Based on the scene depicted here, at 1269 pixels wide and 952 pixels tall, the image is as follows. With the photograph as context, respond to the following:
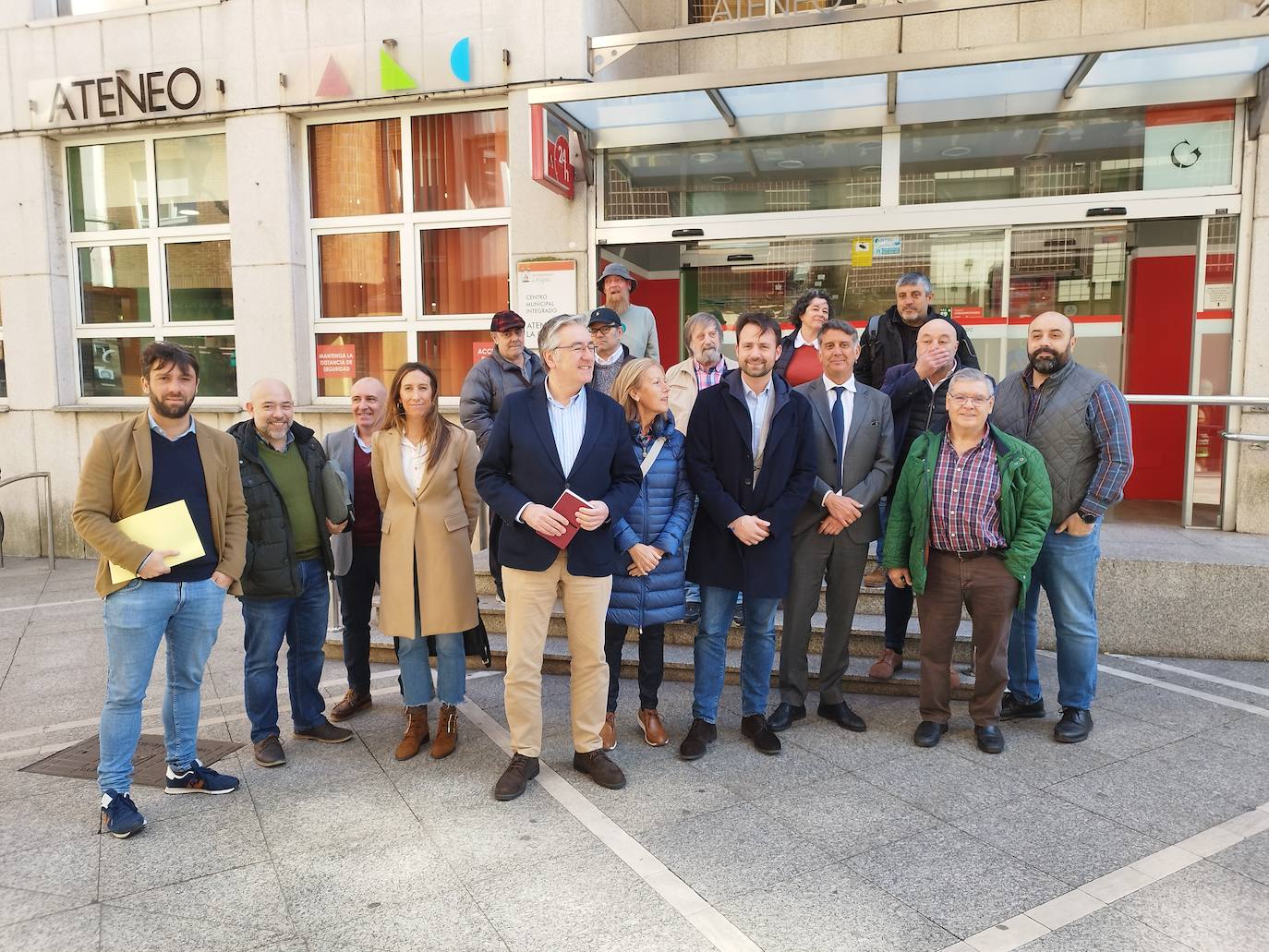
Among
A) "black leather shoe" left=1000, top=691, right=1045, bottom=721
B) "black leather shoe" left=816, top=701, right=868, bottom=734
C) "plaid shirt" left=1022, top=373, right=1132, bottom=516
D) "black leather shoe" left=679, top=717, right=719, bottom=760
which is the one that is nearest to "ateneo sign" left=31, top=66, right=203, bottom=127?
"black leather shoe" left=679, top=717, right=719, bottom=760

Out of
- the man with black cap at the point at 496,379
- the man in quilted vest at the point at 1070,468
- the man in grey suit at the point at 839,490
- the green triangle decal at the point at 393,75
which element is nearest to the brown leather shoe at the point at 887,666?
the man in grey suit at the point at 839,490

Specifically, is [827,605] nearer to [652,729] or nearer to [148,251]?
[652,729]

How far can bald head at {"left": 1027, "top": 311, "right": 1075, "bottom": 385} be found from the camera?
4246mm

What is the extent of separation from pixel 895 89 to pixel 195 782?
6.43m

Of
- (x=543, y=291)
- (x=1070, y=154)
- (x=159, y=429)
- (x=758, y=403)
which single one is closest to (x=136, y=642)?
(x=159, y=429)

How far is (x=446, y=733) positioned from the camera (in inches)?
168

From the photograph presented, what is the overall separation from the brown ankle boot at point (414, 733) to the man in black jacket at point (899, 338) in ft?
8.05

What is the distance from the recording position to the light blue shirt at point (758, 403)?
4.22m

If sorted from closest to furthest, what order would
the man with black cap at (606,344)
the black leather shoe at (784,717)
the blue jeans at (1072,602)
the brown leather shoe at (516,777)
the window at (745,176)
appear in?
the brown leather shoe at (516,777)
the blue jeans at (1072,602)
the black leather shoe at (784,717)
the man with black cap at (606,344)
the window at (745,176)

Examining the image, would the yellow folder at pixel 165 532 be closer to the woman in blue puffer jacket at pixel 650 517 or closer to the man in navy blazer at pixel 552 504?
the man in navy blazer at pixel 552 504

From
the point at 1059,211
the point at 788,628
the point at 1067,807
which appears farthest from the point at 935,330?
the point at 1059,211

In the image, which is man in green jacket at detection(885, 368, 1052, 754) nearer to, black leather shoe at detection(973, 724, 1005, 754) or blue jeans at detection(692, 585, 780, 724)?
black leather shoe at detection(973, 724, 1005, 754)

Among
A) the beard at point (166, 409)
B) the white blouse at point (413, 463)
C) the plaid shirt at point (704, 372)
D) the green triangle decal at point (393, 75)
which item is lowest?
the white blouse at point (413, 463)

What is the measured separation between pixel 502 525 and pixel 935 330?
91.3 inches
